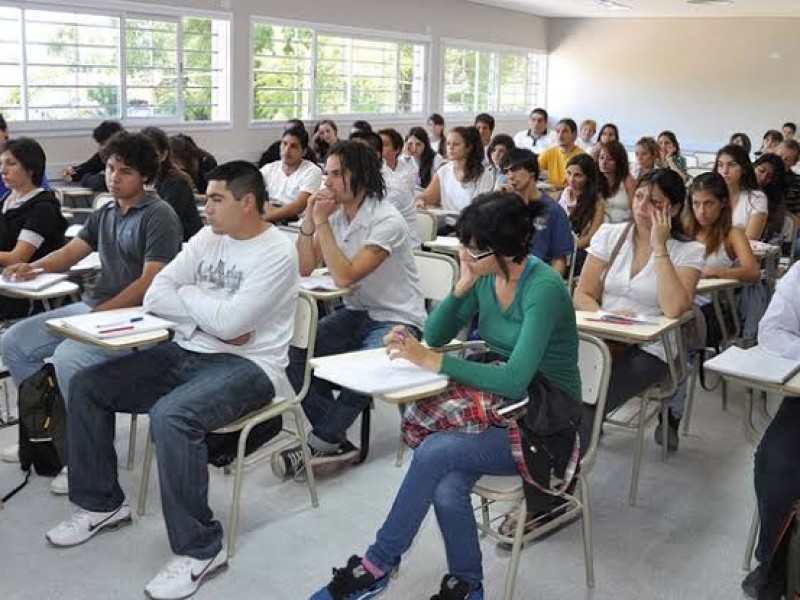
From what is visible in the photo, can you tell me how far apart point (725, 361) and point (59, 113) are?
6.18 meters

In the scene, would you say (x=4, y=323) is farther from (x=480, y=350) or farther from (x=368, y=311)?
(x=480, y=350)

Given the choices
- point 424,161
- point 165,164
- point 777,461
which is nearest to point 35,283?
point 165,164

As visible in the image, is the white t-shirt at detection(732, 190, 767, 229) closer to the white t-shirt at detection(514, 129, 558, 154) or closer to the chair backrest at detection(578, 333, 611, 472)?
the chair backrest at detection(578, 333, 611, 472)

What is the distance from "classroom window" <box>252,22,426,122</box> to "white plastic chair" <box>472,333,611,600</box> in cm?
713

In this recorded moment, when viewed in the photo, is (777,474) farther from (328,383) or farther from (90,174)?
(90,174)

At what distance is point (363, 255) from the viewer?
3242 millimetres

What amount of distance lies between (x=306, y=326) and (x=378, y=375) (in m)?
0.67

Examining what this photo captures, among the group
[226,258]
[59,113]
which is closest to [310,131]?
[59,113]

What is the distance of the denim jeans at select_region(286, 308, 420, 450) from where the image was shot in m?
3.23

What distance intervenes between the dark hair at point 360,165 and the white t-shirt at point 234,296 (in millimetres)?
657

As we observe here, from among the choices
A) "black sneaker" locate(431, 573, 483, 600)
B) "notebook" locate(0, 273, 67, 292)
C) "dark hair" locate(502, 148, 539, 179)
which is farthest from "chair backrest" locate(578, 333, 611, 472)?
"notebook" locate(0, 273, 67, 292)

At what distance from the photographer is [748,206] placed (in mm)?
4832

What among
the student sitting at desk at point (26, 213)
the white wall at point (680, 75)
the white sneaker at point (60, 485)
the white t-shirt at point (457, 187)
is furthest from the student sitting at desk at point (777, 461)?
the white wall at point (680, 75)

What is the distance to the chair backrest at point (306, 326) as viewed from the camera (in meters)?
2.81
